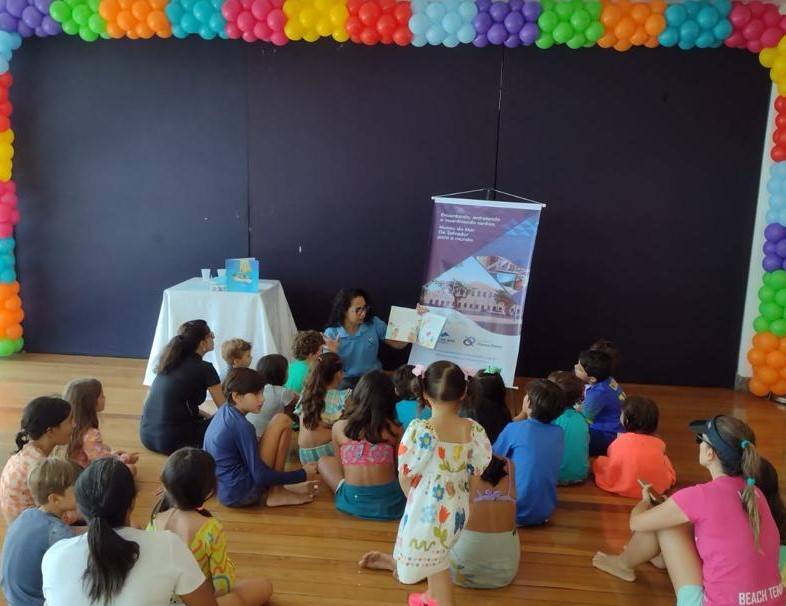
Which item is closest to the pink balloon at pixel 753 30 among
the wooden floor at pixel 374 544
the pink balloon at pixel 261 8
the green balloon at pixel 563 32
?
the green balloon at pixel 563 32

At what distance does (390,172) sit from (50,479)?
369cm

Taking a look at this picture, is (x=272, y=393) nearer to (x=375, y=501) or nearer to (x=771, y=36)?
(x=375, y=501)

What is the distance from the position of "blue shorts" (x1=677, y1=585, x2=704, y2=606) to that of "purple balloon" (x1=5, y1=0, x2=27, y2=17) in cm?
538

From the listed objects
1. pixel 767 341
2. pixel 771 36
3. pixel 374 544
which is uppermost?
pixel 771 36

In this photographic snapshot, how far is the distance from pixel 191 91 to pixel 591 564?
4.27 metres

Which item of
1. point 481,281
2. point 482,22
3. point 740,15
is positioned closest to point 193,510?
point 481,281

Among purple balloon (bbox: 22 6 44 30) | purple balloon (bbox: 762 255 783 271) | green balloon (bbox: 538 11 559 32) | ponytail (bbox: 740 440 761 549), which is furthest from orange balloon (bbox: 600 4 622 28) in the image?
purple balloon (bbox: 22 6 44 30)

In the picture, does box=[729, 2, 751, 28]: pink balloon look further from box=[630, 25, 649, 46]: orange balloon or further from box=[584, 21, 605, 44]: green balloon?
box=[584, 21, 605, 44]: green balloon

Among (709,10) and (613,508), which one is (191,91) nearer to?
(709,10)

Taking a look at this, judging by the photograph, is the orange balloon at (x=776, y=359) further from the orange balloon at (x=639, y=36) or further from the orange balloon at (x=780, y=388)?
the orange balloon at (x=639, y=36)

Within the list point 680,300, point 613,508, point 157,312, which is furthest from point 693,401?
point 157,312

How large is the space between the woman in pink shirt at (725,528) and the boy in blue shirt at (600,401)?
168cm

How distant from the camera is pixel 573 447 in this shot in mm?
3795

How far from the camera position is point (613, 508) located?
363cm
